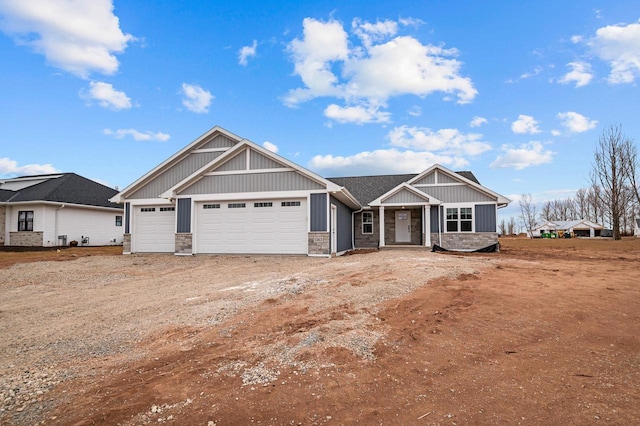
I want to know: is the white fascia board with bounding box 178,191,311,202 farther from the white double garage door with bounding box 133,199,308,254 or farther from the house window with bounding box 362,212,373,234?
the house window with bounding box 362,212,373,234

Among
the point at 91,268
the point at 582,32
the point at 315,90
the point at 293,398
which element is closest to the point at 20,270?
the point at 91,268

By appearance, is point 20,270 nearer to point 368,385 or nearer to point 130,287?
point 130,287

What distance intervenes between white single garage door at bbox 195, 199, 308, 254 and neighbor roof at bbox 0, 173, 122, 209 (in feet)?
44.7

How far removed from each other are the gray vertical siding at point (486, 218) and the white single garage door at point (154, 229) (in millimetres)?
15641

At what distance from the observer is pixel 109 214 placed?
26.0 metres

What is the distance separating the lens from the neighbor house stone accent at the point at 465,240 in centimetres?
1775

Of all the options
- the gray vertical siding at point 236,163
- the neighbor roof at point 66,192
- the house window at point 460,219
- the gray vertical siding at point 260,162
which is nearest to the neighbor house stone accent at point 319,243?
the gray vertical siding at point 260,162

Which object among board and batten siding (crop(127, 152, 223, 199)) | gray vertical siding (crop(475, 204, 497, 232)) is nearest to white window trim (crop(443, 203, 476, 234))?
gray vertical siding (crop(475, 204, 497, 232))

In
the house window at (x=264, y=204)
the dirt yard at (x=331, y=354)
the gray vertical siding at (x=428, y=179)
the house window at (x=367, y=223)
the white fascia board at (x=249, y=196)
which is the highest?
the gray vertical siding at (x=428, y=179)

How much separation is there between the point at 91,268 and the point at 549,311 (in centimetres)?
1347

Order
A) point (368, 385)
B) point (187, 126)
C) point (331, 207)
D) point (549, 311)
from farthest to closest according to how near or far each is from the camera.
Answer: point (187, 126) < point (331, 207) < point (549, 311) < point (368, 385)

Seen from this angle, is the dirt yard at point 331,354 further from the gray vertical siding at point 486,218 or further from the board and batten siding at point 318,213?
the gray vertical siding at point 486,218

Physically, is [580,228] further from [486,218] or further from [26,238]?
[26,238]

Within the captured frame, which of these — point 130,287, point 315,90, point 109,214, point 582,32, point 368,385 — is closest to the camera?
point 368,385
